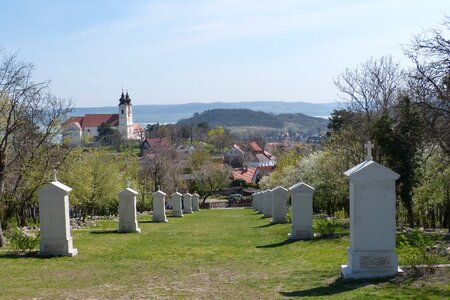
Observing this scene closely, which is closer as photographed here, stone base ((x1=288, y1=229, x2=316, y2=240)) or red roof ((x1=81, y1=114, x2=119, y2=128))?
stone base ((x1=288, y1=229, x2=316, y2=240))

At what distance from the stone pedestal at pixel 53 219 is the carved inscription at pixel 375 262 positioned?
26.0 feet

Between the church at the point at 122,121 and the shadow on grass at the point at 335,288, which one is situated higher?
the church at the point at 122,121

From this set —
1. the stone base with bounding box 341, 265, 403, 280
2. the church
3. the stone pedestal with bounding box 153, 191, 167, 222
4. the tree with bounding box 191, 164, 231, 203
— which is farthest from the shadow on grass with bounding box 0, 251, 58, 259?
the church

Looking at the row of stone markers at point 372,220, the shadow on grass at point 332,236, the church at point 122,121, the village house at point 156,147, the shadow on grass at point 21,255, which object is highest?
the church at point 122,121

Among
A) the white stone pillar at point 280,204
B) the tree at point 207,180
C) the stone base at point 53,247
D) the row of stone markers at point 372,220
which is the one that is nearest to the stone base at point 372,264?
the row of stone markers at point 372,220

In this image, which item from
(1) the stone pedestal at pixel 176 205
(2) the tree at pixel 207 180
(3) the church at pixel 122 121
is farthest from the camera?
(3) the church at pixel 122 121

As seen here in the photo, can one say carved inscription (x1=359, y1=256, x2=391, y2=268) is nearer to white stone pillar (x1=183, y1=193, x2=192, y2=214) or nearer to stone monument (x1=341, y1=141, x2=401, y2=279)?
stone monument (x1=341, y1=141, x2=401, y2=279)

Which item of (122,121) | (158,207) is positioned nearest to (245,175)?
(158,207)

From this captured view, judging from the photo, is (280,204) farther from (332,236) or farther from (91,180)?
A: (91,180)

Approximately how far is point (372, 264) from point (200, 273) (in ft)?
12.0

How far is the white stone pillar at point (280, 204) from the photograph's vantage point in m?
23.2

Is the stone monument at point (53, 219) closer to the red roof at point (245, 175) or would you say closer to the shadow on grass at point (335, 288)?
the shadow on grass at point (335, 288)

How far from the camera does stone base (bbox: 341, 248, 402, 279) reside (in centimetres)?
989

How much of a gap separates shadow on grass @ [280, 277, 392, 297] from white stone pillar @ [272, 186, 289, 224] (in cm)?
1330
